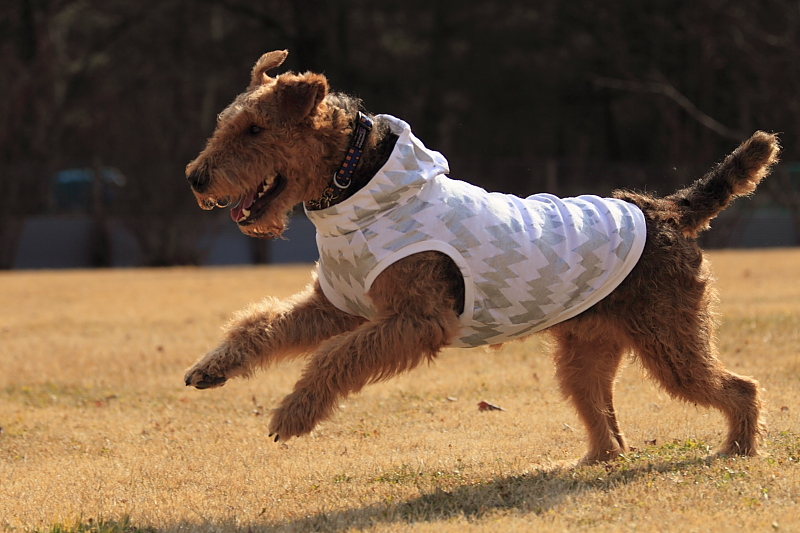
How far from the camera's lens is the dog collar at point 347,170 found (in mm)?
4145

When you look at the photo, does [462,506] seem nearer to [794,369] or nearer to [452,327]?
[452,327]

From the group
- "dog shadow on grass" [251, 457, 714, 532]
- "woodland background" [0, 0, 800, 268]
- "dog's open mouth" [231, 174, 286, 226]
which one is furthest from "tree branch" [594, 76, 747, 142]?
"dog's open mouth" [231, 174, 286, 226]

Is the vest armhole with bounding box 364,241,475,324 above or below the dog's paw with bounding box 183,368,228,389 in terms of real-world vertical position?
above

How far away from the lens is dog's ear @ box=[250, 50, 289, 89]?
456 centimetres

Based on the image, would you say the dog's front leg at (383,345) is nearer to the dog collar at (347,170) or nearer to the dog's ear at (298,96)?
the dog collar at (347,170)

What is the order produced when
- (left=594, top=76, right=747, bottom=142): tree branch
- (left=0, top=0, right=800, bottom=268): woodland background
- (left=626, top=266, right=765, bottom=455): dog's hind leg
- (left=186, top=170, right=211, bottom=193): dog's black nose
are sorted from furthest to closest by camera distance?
(left=0, top=0, right=800, bottom=268): woodland background
(left=594, top=76, right=747, bottom=142): tree branch
(left=626, top=266, right=765, bottom=455): dog's hind leg
(left=186, top=170, right=211, bottom=193): dog's black nose

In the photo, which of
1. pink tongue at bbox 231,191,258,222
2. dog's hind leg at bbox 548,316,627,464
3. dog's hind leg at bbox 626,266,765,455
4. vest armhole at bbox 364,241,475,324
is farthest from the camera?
dog's hind leg at bbox 548,316,627,464

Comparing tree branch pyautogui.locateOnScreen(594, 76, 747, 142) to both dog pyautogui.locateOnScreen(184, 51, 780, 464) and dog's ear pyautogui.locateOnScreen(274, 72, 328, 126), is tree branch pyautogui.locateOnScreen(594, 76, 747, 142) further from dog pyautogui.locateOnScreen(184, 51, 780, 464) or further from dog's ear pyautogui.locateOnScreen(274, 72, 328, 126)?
dog's ear pyautogui.locateOnScreen(274, 72, 328, 126)

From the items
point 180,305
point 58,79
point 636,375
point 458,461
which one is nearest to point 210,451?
point 458,461

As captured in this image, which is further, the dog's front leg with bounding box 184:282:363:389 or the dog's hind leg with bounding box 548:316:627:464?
the dog's hind leg with bounding box 548:316:627:464

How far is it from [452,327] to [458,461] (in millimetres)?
940

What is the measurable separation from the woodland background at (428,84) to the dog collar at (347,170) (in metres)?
13.3

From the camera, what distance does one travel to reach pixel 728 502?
3.73 m

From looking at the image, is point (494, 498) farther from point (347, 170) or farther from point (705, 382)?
point (347, 170)
